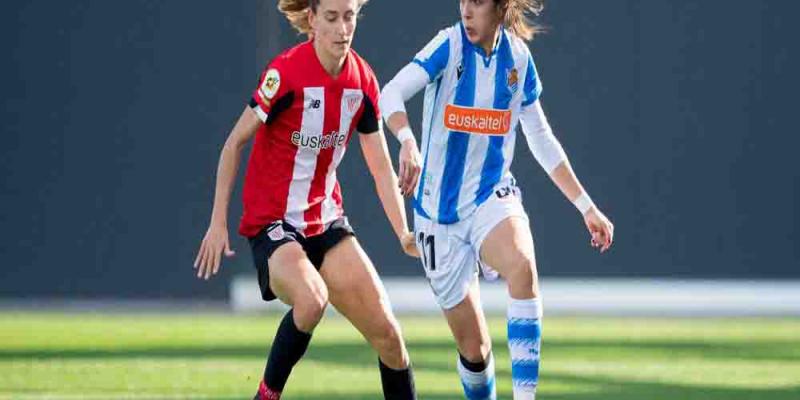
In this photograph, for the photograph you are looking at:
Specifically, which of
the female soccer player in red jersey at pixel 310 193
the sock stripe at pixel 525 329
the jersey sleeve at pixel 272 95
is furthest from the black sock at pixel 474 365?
the jersey sleeve at pixel 272 95

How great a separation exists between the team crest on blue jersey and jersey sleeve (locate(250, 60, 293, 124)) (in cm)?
86

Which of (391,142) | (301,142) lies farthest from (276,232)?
(391,142)

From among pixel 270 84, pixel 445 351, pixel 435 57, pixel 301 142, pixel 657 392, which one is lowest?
pixel 445 351

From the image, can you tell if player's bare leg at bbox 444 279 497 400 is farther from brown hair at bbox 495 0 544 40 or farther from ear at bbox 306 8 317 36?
ear at bbox 306 8 317 36

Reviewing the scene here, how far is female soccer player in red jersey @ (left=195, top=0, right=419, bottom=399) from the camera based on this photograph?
671cm

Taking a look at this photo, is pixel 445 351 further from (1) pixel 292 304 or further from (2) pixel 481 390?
(1) pixel 292 304

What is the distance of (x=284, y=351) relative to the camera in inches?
265

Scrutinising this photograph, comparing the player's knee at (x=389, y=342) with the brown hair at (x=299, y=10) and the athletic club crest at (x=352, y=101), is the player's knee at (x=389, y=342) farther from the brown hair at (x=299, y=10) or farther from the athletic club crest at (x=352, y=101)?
the brown hair at (x=299, y=10)

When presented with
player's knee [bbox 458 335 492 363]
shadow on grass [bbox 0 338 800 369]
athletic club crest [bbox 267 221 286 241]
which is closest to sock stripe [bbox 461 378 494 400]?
player's knee [bbox 458 335 492 363]

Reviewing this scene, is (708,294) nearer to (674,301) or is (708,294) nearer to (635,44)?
(674,301)

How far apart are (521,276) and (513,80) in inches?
32.5

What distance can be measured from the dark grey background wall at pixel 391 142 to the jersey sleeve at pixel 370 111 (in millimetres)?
7912

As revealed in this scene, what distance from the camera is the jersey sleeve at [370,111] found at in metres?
7.08

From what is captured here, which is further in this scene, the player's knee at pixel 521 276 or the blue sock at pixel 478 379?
the blue sock at pixel 478 379
